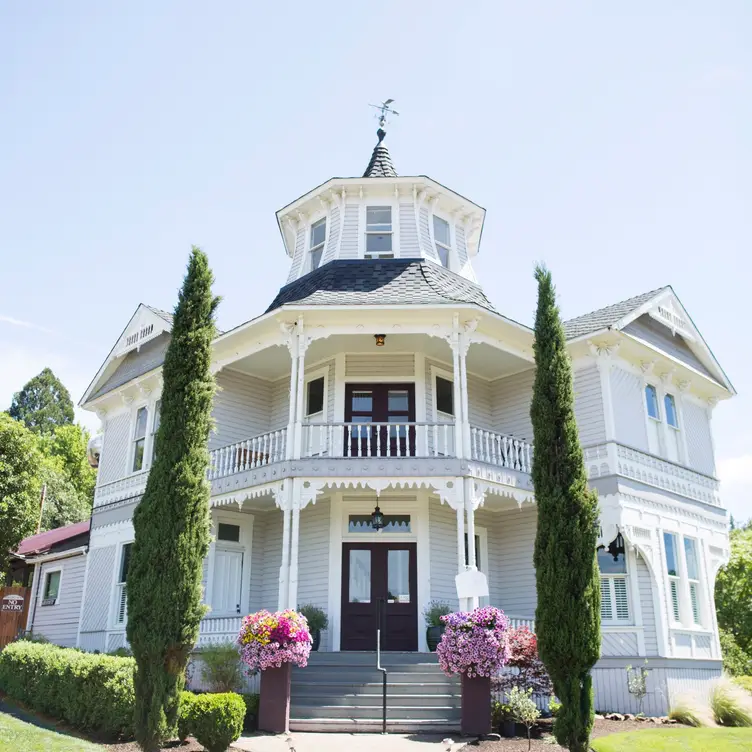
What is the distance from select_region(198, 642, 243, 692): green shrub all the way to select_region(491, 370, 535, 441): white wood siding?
8230 mm

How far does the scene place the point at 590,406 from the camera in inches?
661

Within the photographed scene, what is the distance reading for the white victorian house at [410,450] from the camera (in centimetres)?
1502

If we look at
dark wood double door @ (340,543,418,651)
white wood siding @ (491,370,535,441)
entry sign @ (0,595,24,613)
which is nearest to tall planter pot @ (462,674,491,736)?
dark wood double door @ (340,543,418,651)

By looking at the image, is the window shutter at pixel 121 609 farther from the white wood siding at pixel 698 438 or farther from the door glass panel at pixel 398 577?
the white wood siding at pixel 698 438

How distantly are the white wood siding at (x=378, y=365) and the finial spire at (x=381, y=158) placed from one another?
4.87m

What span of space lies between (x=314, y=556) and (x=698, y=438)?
34.0 ft

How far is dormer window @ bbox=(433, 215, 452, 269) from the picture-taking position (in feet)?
62.3

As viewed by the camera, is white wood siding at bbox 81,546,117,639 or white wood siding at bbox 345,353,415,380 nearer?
white wood siding at bbox 345,353,415,380

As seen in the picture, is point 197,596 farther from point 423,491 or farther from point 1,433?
point 1,433

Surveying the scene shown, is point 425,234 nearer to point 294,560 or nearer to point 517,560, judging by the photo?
point 517,560

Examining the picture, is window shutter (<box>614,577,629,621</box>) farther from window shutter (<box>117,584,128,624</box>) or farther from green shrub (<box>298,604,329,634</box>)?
window shutter (<box>117,584,128,624</box>)

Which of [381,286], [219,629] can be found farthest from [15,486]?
[381,286]

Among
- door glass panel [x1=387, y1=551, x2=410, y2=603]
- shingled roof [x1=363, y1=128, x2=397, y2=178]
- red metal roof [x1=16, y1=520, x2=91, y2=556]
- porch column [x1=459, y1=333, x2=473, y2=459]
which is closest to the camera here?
porch column [x1=459, y1=333, x2=473, y2=459]

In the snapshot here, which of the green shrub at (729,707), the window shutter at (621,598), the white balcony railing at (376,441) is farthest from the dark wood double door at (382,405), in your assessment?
the green shrub at (729,707)
